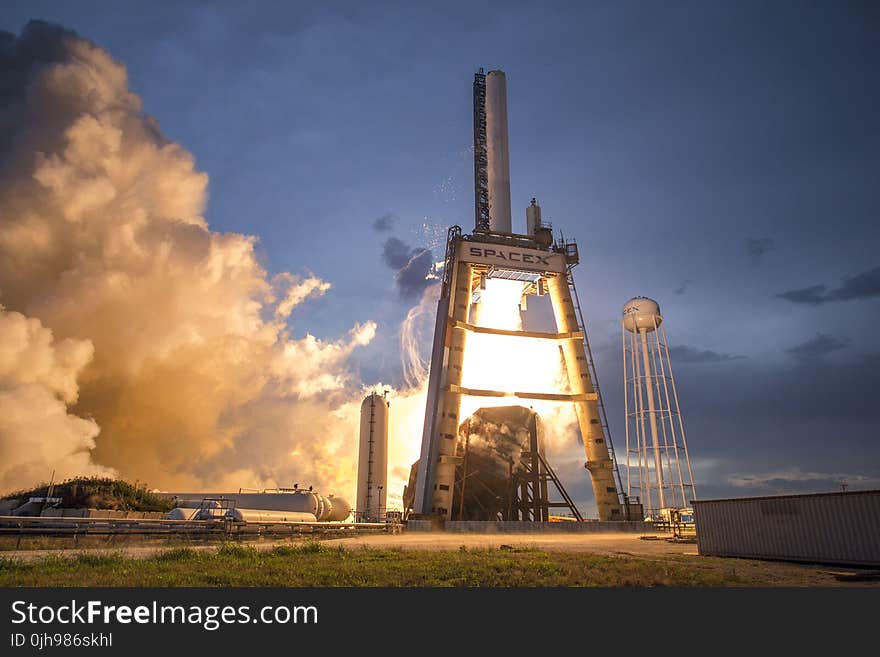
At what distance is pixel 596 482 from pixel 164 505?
3217cm

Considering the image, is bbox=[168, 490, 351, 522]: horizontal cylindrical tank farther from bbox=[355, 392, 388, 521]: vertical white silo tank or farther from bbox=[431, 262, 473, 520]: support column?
bbox=[431, 262, 473, 520]: support column

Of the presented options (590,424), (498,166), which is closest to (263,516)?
(590,424)

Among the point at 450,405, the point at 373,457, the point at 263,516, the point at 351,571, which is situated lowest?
the point at 351,571

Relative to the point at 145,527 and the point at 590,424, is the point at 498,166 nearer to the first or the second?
the point at 590,424

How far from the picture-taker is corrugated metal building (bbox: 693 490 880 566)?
58.2 feet

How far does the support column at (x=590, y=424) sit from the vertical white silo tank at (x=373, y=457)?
54.6 ft

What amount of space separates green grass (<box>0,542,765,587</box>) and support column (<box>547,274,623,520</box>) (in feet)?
92.5

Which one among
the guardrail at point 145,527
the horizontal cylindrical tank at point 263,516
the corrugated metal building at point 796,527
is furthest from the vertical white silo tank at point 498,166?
the corrugated metal building at point 796,527

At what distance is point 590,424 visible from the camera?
4688 cm

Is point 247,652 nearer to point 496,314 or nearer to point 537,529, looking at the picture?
point 537,529

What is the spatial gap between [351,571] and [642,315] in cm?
4839

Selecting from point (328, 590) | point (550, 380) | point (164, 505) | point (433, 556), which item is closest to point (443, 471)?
point (550, 380)

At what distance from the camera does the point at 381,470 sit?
52000mm

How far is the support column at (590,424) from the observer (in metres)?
45.7
